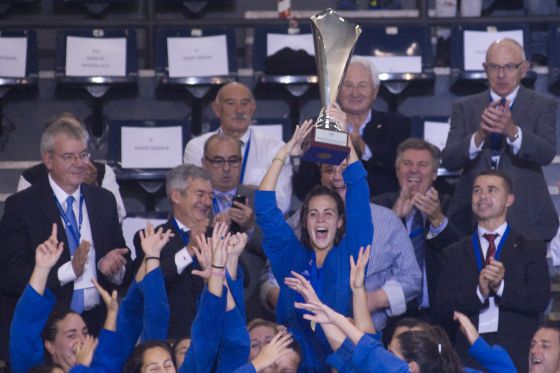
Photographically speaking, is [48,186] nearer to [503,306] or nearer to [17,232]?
[17,232]

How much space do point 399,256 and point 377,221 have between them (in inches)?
8.5

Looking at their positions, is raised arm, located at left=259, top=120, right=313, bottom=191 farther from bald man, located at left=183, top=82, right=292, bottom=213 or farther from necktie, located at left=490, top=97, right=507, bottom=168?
necktie, located at left=490, top=97, right=507, bottom=168

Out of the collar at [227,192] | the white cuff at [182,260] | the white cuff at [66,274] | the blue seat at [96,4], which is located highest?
the blue seat at [96,4]

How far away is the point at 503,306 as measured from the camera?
6.79 meters

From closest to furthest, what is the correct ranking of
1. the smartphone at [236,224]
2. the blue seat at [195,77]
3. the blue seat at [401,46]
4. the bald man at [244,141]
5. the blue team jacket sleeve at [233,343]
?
the blue team jacket sleeve at [233,343] → the smartphone at [236,224] → the bald man at [244,141] → the blue seat at [195,77] → the blue seat at [401,46]

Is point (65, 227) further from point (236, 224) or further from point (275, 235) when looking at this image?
point (275, 235)

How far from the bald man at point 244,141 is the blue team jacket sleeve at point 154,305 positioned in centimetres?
162

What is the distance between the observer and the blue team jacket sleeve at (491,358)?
5.92m

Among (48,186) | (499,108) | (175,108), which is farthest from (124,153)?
(499,108)

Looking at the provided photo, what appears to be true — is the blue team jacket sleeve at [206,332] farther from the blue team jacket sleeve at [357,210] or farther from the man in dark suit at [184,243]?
the man in dark suit at [184,243]

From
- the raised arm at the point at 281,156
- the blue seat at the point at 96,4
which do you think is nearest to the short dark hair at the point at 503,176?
the raised arm at the point at 281,156

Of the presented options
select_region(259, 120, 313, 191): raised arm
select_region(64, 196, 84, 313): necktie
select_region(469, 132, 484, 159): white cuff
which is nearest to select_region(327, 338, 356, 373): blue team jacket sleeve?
select_region(259, 120, 313, 191): raised arm

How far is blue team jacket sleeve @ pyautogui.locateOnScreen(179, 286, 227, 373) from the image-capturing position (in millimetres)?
5645

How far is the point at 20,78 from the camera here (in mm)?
8836
